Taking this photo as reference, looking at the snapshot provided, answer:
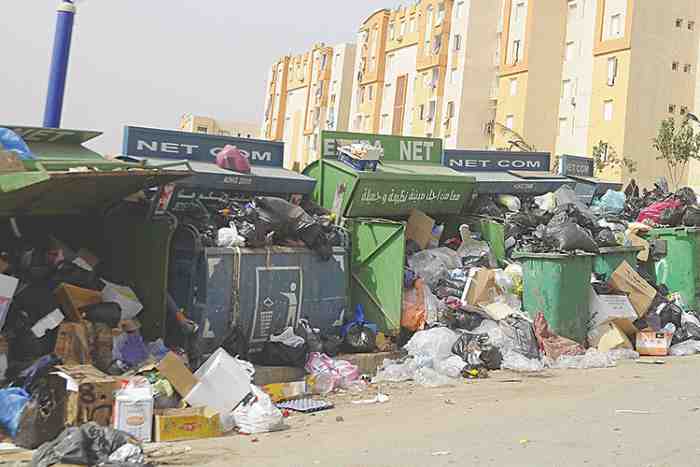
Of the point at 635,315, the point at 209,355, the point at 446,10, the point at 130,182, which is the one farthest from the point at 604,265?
the point at 446,10

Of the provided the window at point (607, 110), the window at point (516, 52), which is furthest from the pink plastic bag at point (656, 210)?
the window at point (516, 52)

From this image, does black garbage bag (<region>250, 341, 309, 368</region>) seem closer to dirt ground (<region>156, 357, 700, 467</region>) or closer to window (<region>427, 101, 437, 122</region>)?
dirt ground (<region>156, 357, 700, 467</region>)

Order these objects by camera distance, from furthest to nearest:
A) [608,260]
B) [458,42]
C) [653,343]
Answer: [458,42], [608,260], [653,343]

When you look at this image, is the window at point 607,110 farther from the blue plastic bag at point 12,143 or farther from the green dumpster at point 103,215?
the blue plastic bag at point 12,143

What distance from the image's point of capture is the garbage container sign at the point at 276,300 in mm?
7336

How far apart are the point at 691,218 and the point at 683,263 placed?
0.61 meters

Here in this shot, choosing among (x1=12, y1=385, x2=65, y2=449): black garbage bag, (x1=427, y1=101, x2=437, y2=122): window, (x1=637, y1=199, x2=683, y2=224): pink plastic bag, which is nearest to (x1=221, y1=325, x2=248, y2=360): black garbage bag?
(x1=12, y1=385, x2=65, y2=449): black garbage bag

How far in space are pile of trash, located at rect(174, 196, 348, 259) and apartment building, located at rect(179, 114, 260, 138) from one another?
191ft

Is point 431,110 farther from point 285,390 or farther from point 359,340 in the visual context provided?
point 285,390

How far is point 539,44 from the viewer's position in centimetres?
3794

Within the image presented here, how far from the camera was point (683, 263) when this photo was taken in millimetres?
10438

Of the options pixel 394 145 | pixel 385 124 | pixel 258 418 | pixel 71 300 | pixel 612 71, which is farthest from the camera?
pixel 385 124

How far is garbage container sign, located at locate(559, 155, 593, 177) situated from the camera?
13102 millimetres

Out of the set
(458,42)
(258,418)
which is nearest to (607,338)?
(258,418)
